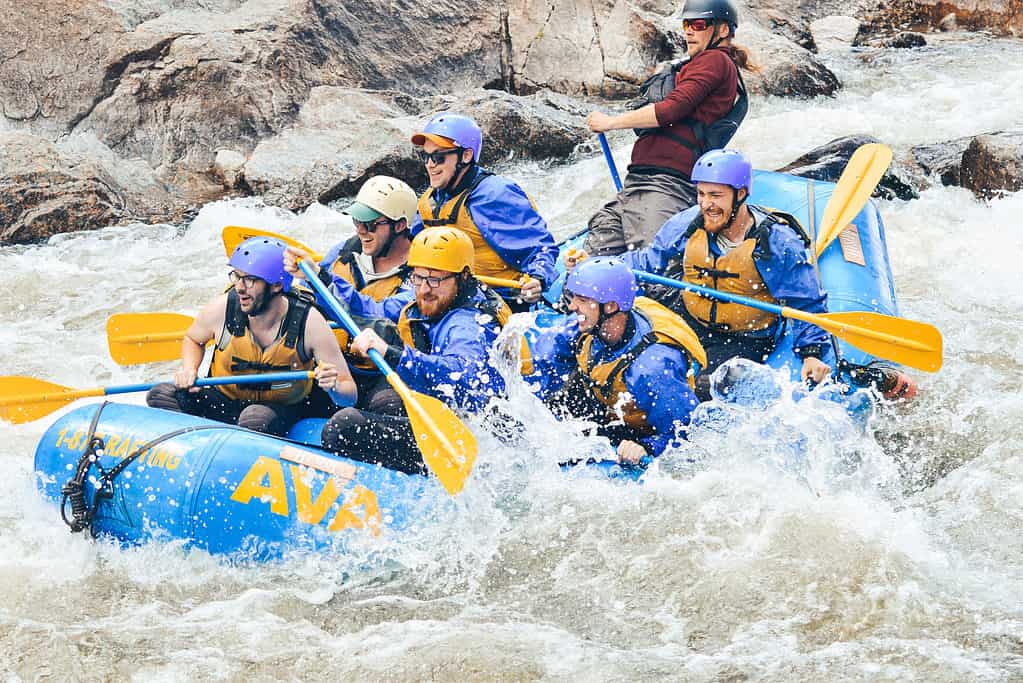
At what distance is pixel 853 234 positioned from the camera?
256 inches

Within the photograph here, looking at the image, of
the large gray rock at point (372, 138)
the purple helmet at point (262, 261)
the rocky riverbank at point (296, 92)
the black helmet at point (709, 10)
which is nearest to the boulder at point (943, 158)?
the rocky riverbank at point (296, 92)

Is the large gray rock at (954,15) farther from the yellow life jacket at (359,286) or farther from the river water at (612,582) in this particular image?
the yellow life jacket at (359,286)

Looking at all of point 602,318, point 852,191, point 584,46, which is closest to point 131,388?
point 602,318

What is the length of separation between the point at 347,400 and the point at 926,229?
5282 mm

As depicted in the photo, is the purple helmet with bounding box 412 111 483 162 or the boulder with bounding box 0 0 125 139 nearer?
the purple helmet with bounding box 412 111 483 162

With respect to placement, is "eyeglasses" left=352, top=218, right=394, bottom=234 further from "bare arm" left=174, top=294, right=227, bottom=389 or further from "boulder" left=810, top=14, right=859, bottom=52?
"boulder" left=810, top=14, right=859, bottom=52

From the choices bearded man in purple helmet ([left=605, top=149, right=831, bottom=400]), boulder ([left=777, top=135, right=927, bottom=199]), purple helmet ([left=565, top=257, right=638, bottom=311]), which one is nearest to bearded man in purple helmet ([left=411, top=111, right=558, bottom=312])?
bearded man in purple helmet ([left=605, top=149, right=831, bottom=400])

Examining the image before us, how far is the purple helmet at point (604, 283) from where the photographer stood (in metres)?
4.72

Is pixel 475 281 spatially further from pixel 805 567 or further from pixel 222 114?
pixel 222 114

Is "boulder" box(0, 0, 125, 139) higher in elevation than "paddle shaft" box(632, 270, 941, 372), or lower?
lower

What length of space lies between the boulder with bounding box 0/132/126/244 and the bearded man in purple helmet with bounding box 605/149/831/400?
545 cm

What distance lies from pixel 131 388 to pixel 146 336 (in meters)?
0.52

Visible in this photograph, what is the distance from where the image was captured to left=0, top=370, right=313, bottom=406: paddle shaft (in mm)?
5016

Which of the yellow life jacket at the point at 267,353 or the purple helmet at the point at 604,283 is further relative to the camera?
the yellow life jacket at the point at 267,353
